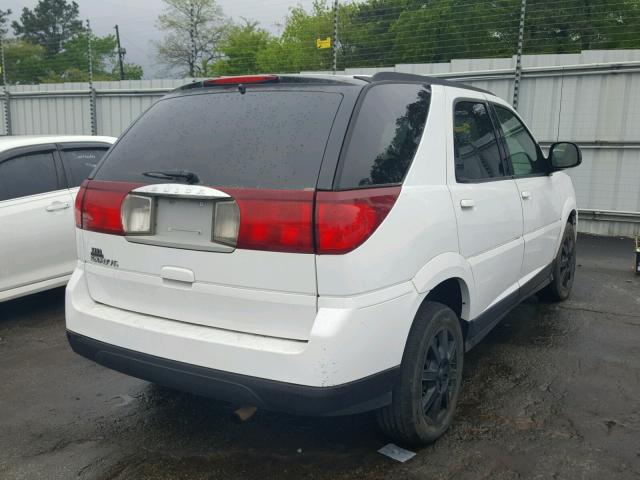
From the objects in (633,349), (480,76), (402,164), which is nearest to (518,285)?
(633,349)

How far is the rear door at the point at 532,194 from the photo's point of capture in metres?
4.08

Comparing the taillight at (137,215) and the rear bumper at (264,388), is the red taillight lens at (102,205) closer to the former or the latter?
the taillight at (137,215)

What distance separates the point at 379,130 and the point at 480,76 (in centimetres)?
756

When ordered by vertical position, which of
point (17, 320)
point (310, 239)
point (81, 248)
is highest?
point (310, 239)

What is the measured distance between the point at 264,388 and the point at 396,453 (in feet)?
2.84

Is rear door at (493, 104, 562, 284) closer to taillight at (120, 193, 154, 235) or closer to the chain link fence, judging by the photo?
taillight at (120, 193, 154, 235)

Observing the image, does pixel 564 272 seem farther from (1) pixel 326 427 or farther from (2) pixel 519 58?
(2) pixel 519 58

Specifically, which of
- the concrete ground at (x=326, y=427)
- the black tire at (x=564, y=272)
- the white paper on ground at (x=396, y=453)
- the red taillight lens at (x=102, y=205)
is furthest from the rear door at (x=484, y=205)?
the red taillight lens at (x=102, y=205)

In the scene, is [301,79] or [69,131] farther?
[69,131]

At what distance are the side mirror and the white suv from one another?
164 centimetres

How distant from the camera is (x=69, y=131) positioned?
44.7ft

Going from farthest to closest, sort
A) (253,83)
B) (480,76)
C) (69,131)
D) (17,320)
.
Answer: (69,131), (480,76), (17,320), (253,83)

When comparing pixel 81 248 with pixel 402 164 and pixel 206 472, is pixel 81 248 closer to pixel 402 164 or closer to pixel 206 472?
pixel 206 472

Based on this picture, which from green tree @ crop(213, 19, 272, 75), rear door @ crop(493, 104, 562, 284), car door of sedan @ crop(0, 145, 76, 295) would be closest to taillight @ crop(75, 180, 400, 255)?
rear door @ crop(493, 104, 562, 284)
